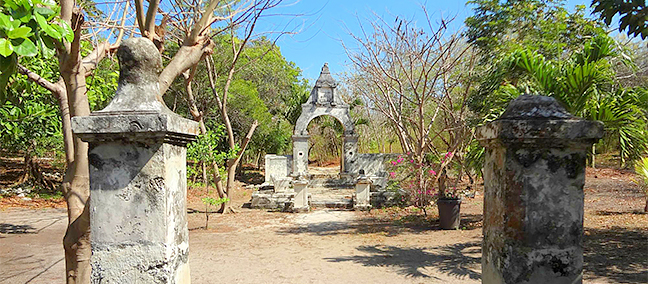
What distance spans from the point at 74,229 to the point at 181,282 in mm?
1433

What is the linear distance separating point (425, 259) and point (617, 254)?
274 cm

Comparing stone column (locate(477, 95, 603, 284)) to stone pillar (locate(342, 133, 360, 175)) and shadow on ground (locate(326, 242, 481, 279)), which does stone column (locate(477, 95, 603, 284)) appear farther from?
stone pillar (locate(342, 133, 360, 175))

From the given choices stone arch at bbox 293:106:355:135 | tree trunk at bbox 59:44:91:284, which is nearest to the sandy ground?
tree trunk at bbox 59:44:91:284

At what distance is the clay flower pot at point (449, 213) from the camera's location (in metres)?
7.87

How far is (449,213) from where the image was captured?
7.88 metres

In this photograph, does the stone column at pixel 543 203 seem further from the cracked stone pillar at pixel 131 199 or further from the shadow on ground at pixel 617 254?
the shadow on ground at pixel 617 254

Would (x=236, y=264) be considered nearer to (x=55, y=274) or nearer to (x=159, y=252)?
(x=55, y=274)

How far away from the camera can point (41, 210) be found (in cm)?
1123

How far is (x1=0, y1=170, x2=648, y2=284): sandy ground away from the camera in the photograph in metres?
5.12

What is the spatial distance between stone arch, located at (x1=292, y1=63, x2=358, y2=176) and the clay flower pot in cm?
890

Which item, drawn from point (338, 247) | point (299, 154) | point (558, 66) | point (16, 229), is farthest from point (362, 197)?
point (16, 229)

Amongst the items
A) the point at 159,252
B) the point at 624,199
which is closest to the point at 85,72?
the point at 159,252

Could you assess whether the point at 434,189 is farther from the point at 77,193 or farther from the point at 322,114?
the point at 322,114

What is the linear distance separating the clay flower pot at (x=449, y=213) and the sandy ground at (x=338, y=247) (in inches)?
7.8
